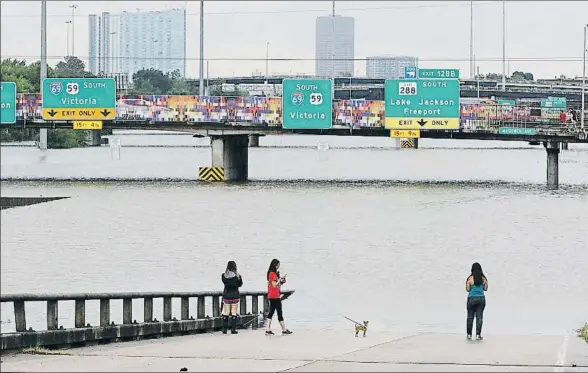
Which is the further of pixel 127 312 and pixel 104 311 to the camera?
pixel 127 312

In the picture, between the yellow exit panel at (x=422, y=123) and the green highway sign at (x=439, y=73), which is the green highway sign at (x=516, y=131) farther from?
the green highway sign at (x=439, y=73)

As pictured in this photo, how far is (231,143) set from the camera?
9156 cm

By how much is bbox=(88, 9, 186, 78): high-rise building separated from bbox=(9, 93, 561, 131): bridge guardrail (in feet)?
161

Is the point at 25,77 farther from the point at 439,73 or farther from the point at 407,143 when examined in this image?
the point at 407,143

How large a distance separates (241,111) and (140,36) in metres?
85.1

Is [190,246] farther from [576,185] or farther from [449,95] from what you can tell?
[576,185]

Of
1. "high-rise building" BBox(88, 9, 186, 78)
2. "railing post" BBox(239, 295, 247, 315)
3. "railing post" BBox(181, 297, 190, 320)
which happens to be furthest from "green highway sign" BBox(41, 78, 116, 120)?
"railing post" BBox(181, 297, 190, 320)

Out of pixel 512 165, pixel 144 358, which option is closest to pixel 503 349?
pixel 144 358

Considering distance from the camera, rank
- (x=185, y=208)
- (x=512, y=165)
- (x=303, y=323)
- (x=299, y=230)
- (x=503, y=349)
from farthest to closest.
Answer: (x=512, y=165)
(x=185, y=208)
(x=299, y=230)
(x=303, y=323)
(x=503, y=349)

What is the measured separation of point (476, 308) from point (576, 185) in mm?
74782

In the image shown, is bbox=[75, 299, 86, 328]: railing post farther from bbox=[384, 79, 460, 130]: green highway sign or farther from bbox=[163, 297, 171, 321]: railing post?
bbox=[384, 79, 460, 130]: green highway sign

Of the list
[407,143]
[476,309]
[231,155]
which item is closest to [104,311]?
[476,309]

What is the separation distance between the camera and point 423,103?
279 feet

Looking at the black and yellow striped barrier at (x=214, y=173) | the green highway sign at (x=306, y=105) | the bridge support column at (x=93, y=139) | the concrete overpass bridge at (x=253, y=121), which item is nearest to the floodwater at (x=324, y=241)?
the black and yellow striped barrier at (x=214, y=173)
